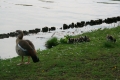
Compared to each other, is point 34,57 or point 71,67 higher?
point 34,57

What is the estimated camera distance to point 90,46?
1902cm

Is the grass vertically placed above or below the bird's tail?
below

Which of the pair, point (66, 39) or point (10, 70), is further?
point (66, 39)

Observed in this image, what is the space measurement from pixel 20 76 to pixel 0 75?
1.10 metres

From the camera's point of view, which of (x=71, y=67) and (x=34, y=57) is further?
(x=71, y=67)

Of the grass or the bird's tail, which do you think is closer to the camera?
the grass

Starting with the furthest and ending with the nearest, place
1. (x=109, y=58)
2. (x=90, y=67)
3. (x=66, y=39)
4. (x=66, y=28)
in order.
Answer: (x=66, y=28) → (x=66, y=39) → (x=109, y=58) → (x=90, y=67)

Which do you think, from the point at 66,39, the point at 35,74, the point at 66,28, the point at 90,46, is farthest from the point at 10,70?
the point at 66,28

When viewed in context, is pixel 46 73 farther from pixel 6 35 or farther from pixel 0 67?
pixel 6 35

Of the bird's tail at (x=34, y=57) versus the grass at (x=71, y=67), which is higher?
the bird's tail at (x=34, y=57)

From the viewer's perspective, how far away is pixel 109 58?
15000 mm

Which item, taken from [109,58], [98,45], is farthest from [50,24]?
[109,58]

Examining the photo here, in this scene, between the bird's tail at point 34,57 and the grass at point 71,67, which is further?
the bird's tail at point 34,57

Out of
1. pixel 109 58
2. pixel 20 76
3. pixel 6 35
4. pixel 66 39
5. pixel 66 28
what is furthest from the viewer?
pixel 66 28
